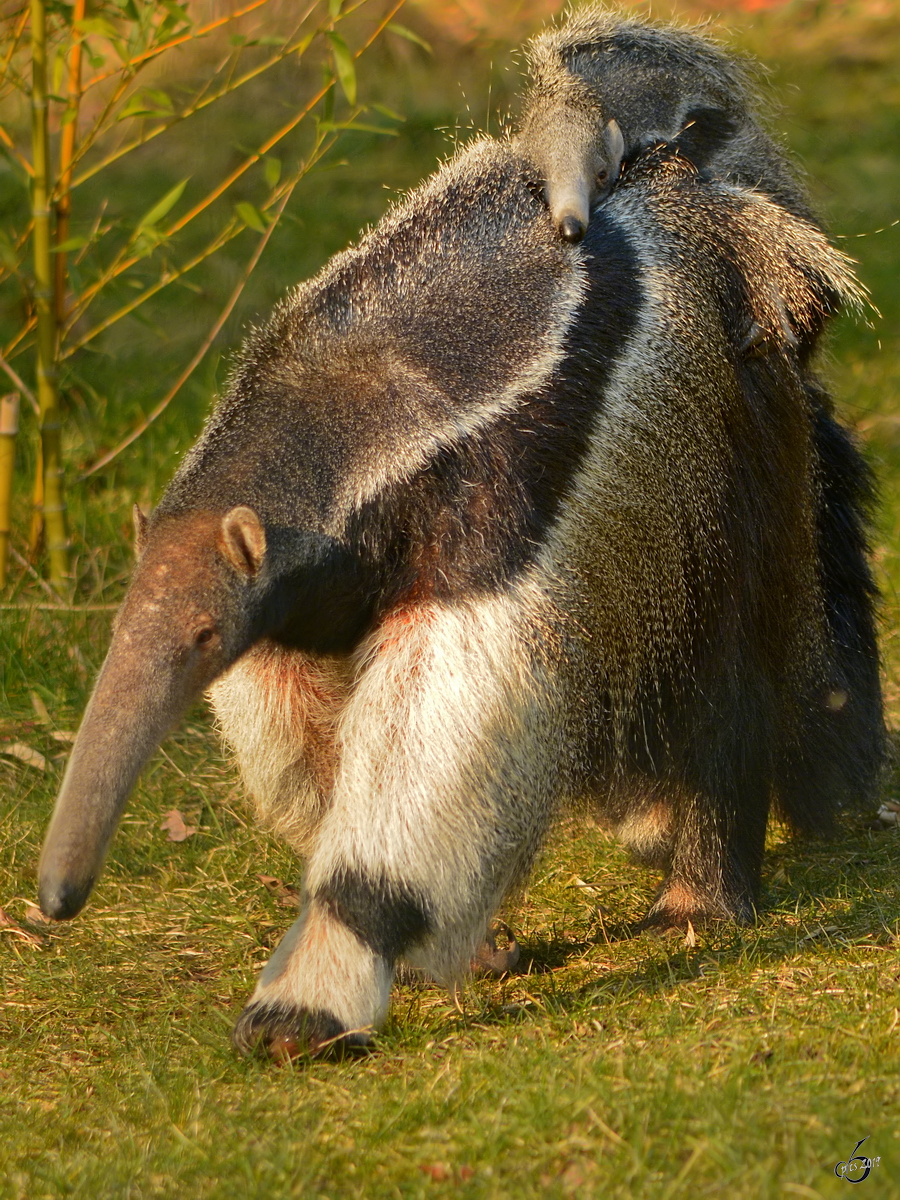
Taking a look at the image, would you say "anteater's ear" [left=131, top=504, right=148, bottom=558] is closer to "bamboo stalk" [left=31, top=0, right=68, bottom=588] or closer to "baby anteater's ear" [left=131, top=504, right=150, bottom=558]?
"baby anteater's ear" [left=131, top=504, right=150, bottom=558]

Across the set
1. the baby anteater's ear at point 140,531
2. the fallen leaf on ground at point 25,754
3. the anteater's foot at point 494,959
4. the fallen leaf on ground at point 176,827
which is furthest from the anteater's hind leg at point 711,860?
the fallen leaf on ground at point 25,754

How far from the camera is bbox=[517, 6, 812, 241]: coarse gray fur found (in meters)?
4.78

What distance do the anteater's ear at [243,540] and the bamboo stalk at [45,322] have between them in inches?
113

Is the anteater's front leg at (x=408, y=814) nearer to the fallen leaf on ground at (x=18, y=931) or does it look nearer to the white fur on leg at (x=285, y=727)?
the white fur on leg at (x=285, y=727)

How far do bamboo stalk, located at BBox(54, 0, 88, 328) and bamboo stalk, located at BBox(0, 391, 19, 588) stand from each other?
0.38 m

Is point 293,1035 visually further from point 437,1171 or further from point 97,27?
point 97,27

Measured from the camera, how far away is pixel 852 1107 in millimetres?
2723

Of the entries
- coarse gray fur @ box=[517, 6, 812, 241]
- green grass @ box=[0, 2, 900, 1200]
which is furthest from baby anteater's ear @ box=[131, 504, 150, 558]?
coarse gray fur @ box=[517, 6, 812, 241]

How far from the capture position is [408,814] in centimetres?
335

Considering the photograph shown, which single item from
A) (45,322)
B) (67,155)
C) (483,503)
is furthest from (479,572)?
(67,155)

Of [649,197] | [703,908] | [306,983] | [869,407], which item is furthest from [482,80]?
[306,983]

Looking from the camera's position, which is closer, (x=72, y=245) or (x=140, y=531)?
(x=140, y=531)

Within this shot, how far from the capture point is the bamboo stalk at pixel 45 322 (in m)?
5.36

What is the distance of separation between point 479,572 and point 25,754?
2.62 metres
